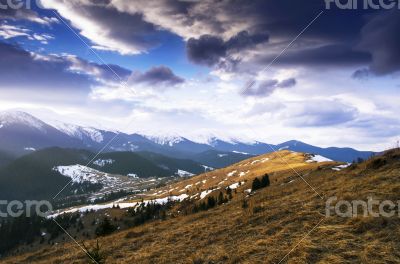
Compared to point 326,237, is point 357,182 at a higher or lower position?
higher

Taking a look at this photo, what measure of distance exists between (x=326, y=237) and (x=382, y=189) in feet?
26.8

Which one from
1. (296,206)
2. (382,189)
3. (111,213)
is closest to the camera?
(382,189)

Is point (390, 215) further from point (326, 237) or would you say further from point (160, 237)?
point (160, 237)

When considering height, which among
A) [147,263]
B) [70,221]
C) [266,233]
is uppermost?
[266,233]

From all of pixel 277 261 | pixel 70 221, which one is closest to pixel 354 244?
pixel 277 261

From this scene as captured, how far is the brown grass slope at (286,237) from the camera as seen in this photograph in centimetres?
1449

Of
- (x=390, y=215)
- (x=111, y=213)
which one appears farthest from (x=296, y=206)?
(x=111, y=213)

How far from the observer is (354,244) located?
14.8 m

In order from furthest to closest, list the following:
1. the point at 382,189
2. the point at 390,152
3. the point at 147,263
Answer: the point at 390,152
the point at 382,189
the point at 147,263

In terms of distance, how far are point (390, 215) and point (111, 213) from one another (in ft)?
512

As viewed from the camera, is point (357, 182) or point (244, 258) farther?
point (357, 182)

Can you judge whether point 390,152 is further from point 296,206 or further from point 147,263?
point 147,263

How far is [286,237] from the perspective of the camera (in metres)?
17.6

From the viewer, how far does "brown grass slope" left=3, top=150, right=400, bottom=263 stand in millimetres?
14492
